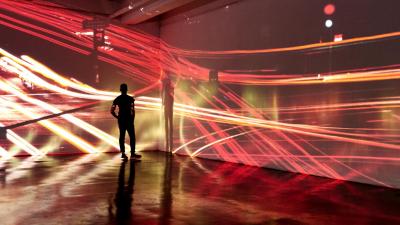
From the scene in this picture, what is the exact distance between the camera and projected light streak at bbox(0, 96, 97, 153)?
8.99m

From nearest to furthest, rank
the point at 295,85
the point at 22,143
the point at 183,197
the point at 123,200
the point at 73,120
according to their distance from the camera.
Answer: the point at 123,200 → the point at 183,197 → the point at 295,85 → the point at 22,143 → the point at 73,120

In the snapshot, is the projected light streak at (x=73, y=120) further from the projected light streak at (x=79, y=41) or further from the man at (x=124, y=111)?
the man at (x=124, y=111)

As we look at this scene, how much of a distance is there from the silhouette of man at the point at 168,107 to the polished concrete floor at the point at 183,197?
2.97 m

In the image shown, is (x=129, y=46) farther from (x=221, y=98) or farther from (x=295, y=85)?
(x=295, y=85)

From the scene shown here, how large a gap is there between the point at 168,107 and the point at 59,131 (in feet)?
7.35

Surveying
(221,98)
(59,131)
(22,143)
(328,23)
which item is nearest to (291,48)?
(328,23)

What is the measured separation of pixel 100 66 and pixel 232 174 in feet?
15.2

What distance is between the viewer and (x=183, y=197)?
15.4 feet

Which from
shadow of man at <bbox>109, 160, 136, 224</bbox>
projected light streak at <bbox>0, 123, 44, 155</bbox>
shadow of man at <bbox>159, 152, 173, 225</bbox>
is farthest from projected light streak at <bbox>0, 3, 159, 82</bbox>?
shadow of man at <bbox>109, 160, 136, 224</bbox>

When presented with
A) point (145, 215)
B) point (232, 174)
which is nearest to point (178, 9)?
point (232, 174)

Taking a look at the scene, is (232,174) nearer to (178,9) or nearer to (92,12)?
(178,9)

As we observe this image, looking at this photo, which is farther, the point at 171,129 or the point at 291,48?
the point at 171,129

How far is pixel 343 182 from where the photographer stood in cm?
583

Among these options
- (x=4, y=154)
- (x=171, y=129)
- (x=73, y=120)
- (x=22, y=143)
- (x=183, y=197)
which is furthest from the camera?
(x=171, y=129)
